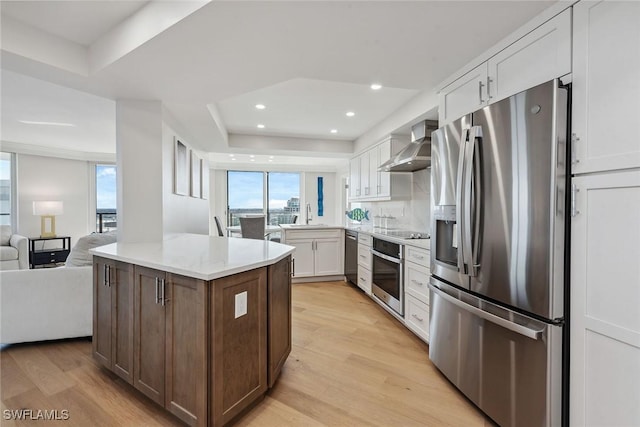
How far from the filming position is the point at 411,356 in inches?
96.6

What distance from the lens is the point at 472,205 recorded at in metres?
1.77

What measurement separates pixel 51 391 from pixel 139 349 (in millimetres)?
755

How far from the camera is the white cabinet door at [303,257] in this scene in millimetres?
4688

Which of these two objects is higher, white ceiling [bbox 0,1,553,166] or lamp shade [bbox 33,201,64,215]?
white ceiling [bbox 0,1,553,166]

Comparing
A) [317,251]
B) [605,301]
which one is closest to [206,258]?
[605,301]

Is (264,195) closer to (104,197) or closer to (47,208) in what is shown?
(104,197)

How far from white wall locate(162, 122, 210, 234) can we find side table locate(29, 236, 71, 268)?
3405 mm

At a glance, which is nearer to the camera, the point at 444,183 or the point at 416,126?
the point at 444,183

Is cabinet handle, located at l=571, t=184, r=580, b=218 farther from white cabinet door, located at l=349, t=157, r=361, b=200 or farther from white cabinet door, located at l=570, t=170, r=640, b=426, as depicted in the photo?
white cabinet door, located at l=349, t=157, r=361, b=200

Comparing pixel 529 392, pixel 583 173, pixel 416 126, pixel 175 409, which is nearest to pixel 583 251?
pixel 583 173

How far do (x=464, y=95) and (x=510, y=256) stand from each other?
3.97 feet

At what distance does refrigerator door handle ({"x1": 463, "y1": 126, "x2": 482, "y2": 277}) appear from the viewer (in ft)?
5.71

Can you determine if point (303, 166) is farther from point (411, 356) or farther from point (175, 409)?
point (175, 409)

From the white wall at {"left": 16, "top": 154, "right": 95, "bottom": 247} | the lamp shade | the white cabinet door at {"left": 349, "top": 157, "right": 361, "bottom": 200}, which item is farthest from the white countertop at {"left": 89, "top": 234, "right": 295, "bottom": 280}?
the white wall at {"left": 16, "top": 154, "right": 95, "bottom": 247}
